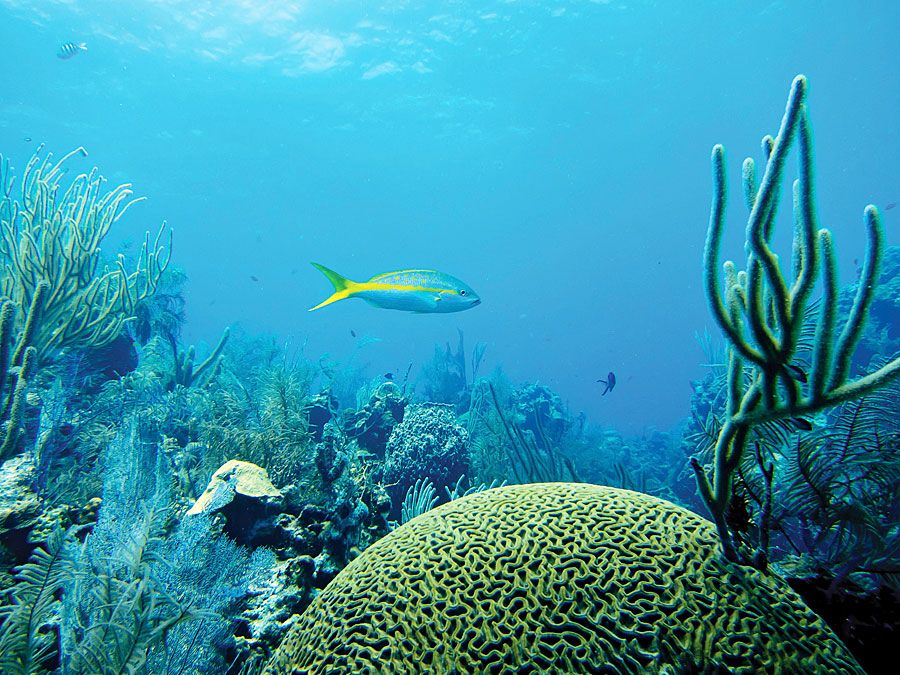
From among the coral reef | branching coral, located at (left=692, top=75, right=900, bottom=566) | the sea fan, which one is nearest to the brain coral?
branching coral, located at (left=692, top=75, right=900, bottom=566)

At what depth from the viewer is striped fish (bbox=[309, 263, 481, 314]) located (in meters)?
5.23

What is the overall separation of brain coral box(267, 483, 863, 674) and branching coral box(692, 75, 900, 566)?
49cm

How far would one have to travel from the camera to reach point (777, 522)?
211 centimetres

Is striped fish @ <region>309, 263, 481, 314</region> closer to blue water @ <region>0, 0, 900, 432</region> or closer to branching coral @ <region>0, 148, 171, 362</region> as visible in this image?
branching coral @ <region>0, 148, 171, 362</region>

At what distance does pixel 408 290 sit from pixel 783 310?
4232 mm

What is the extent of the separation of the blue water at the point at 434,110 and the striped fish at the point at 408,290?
5.18 m

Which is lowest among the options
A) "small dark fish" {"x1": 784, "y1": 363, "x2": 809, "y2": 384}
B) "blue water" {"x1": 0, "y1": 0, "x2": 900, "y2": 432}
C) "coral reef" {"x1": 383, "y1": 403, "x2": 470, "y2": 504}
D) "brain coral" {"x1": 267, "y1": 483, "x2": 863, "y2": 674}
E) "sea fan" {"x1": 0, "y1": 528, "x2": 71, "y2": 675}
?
"coral reef" {"x1": 383, "y1": 403, "x2": 470, "y2": 504}

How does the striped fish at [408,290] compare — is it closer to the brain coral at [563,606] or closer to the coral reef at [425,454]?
the coral reef at [425,454]

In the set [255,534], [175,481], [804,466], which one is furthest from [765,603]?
[175,481]

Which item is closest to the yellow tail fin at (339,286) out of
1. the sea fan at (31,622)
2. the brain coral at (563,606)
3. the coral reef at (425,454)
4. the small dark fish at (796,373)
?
the coral reef at (425,454)

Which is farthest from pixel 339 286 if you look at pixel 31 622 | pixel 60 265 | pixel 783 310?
pixel 783 310

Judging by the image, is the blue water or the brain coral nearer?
the brain coral

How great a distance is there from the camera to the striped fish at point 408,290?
5230 mm

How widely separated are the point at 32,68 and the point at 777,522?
40964mm
